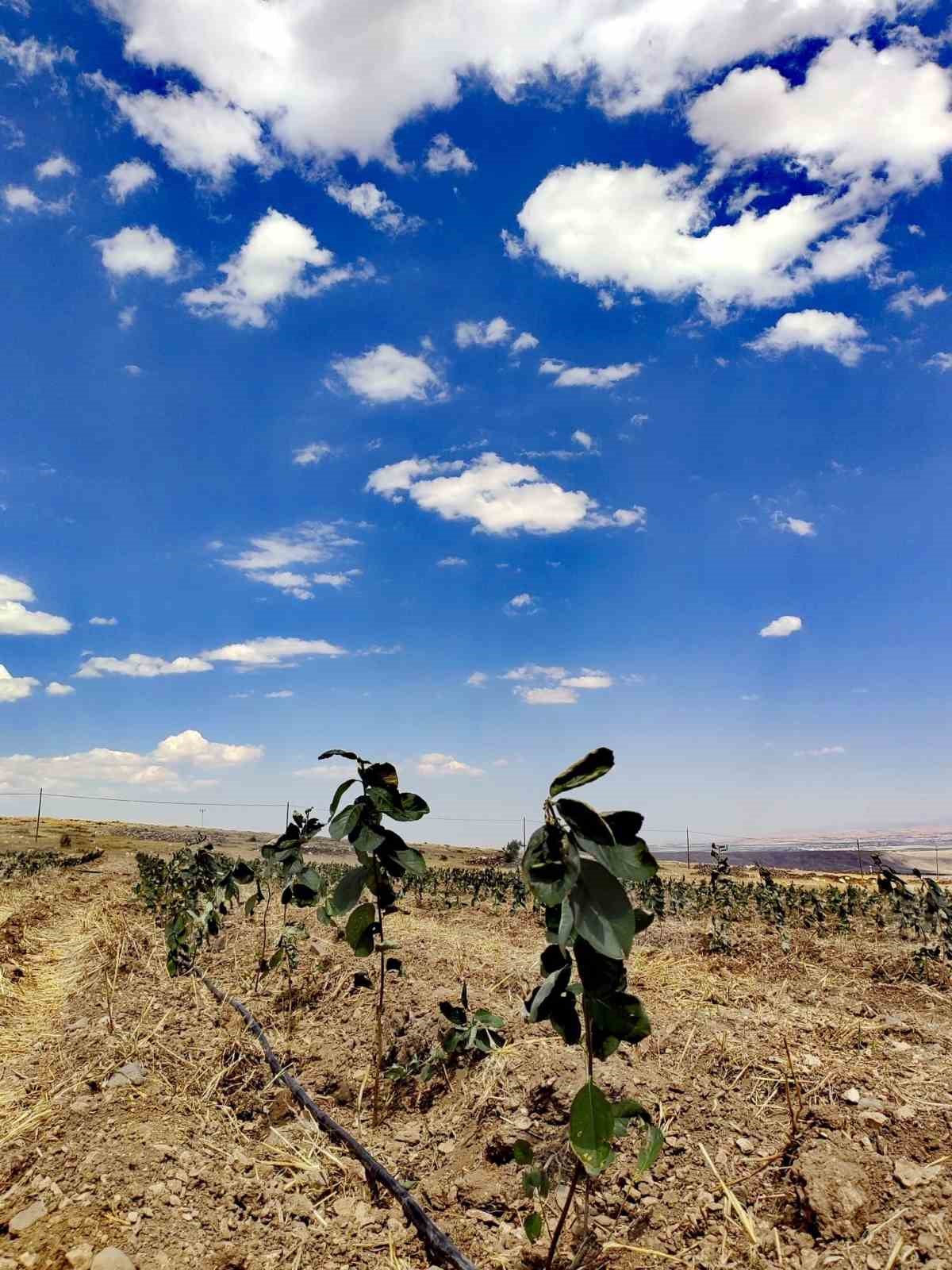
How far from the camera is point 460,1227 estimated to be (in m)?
3.88

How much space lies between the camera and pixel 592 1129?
8.50 feet

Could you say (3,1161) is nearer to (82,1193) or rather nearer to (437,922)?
(82,1193)

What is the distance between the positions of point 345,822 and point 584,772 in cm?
283

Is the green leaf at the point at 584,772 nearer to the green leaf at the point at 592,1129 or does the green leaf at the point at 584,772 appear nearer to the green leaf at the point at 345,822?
the green leaf at the point at 592,1129

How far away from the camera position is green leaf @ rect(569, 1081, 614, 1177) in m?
2.55

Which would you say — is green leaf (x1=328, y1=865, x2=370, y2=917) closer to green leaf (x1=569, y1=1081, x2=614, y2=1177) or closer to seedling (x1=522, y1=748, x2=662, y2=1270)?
seedling (x1=522, y1=748, x2=662, y2=1270)

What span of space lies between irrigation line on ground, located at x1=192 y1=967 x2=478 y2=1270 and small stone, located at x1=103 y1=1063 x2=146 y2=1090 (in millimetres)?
952

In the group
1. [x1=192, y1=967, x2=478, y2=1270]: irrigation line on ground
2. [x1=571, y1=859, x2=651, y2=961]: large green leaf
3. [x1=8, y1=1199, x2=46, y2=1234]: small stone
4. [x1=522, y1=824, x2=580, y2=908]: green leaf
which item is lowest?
[x1=8, y1=1199, x2=46, y2=1234]: small stone

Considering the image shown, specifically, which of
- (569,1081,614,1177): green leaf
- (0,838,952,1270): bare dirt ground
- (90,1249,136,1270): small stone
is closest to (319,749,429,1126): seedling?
(0,838,952,1270): bare dirt ground

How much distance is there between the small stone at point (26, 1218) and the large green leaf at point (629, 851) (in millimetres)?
3848

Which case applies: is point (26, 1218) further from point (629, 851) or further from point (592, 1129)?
point (629, 851)

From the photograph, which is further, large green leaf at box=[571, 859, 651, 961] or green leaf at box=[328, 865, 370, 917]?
green leaf at box=[328, 865, 370, 917]

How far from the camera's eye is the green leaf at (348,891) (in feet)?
15.5

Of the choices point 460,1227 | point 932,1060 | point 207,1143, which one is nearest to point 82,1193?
point 207,1143
